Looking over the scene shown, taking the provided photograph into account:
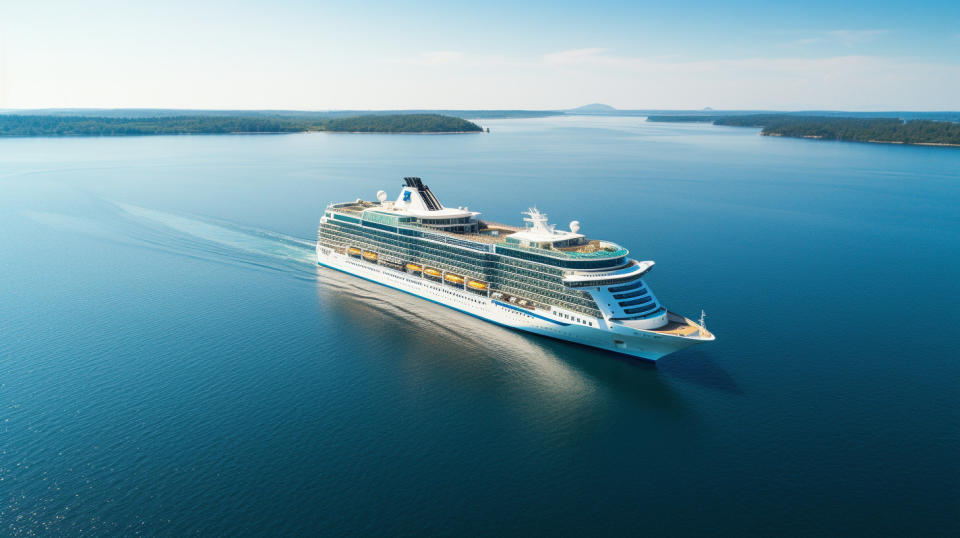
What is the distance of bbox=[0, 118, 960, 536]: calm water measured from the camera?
2781 cm

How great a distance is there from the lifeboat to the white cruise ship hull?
Answer: 22.7 inches

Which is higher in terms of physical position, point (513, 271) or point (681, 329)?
point (513, 271)

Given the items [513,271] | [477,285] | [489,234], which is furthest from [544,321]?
[489,234]

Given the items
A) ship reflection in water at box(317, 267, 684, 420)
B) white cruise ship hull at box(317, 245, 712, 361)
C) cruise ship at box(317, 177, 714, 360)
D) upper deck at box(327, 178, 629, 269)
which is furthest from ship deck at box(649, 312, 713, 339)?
upper deck at box(327, 178, 629, 269)

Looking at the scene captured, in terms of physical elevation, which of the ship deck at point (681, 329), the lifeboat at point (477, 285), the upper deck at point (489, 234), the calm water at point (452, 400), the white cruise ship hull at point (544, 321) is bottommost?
the calm water at point (452, 400)

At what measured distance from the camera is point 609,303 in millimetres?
43156

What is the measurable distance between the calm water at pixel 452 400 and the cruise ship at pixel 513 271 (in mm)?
2051

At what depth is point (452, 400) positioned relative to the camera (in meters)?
37.5

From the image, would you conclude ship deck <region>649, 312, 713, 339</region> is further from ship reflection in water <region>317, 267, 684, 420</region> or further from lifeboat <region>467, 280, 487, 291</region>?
lifeboat <region>467, 280, 487, 291</region>

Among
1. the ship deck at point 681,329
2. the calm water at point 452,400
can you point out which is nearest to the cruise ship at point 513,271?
the ship deck at point 681,329

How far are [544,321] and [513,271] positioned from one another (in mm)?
5522

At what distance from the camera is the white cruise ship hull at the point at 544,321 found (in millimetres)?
41438

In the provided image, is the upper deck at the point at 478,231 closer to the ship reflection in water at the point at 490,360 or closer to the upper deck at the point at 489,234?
the upper deck at the point at 489,234

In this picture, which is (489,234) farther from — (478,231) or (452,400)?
(452,400)
